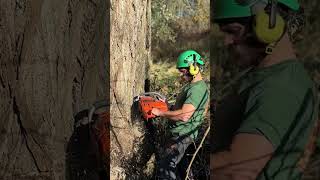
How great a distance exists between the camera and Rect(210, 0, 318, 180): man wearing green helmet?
1077mm

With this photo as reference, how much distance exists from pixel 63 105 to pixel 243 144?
1527 millimetres

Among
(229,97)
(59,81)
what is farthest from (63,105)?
(229,97)

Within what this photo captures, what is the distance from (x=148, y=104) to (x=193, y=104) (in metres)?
0.72

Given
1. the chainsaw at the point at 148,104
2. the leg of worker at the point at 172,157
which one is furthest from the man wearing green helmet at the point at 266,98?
the chainsaw at the point at 148,104

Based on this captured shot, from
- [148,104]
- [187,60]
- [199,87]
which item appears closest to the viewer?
[199,87]

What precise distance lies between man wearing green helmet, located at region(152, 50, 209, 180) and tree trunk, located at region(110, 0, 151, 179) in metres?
0.26

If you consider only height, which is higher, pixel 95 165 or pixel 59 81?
pixel 59 81

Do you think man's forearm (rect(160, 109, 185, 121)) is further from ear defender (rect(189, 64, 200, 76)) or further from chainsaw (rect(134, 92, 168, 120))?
chainsaw (rect(134, 92, 168, 120))

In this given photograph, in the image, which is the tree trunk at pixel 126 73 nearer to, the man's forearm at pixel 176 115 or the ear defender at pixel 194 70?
the man's forearm at pixel 176 115

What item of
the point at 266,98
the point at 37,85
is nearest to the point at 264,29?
the point at 266,98

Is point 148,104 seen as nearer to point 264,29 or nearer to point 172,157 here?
point 172,157

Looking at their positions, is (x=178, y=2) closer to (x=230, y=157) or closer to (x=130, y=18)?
(x=130, y=18)

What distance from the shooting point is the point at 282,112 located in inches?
42.3

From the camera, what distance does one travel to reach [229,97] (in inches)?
45.1
